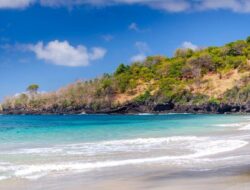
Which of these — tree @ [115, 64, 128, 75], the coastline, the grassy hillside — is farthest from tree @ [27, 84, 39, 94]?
tree @ [115, 64, 128, 75]

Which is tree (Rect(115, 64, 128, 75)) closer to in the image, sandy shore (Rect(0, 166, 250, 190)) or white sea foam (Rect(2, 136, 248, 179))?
white sea foam (Rect(2, 136, 248, 179))

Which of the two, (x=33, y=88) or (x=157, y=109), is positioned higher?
(x=33, y=88)

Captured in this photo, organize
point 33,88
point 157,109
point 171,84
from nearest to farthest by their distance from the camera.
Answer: point 157,109 → point 171,84 → point 33,88

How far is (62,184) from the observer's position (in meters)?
14.3

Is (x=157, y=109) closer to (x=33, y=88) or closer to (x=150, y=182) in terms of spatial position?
(x=33, y=88)

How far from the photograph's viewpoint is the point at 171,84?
121688 mm

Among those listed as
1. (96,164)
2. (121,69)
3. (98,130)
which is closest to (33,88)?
(121,69)

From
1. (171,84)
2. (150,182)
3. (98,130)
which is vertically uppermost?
(171,84)

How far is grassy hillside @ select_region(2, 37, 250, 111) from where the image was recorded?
11225cm

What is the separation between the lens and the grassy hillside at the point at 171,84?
112250 millimetres

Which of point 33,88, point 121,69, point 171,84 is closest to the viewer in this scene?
point 171,84

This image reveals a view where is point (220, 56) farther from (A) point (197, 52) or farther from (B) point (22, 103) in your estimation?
(B) point (22, 103)

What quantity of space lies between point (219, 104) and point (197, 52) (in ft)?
134

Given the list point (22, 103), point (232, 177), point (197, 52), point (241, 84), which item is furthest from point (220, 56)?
point (232, 177)
